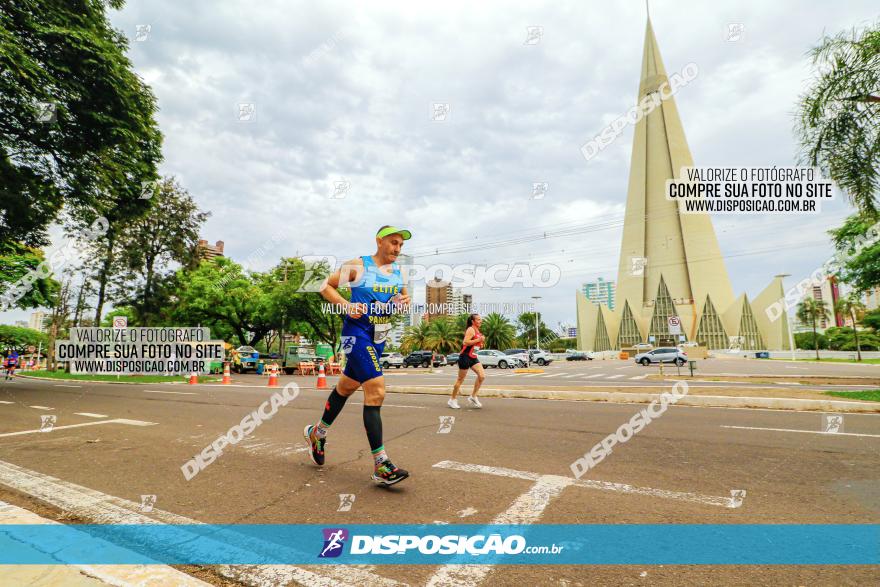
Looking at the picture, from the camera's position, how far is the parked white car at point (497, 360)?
36.1 meters

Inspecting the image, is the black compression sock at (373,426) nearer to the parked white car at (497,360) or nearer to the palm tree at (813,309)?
the parked white car at (497,360)

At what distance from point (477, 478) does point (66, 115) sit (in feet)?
50.2

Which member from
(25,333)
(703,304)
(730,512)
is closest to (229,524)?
(730,512)

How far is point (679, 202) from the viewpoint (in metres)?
82.8

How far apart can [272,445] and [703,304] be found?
91722mm

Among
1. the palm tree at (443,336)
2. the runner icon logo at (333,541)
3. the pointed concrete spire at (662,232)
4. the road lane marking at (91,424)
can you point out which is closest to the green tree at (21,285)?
the road lane marking at (91,424)

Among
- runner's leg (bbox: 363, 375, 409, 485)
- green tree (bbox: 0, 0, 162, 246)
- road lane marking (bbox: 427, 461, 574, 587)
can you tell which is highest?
green tree (bbox: 0, 0, 162, 246)

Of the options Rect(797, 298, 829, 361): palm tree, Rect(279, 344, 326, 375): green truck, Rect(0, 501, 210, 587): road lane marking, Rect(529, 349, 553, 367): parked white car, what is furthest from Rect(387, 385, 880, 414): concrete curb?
Rect(797, 298, 829, 361): palm tree

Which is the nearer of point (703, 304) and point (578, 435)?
point (578, 435)

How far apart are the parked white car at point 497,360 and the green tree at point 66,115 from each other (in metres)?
27.0

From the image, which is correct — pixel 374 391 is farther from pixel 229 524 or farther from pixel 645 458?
pixel 645 458

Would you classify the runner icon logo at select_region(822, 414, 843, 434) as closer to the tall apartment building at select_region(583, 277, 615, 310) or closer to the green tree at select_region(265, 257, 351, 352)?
the green tree at select_region(265, 257, 351, 352)

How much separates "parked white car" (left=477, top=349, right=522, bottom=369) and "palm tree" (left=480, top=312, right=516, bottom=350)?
87.8 feet

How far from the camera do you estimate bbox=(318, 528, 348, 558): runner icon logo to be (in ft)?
8.02
